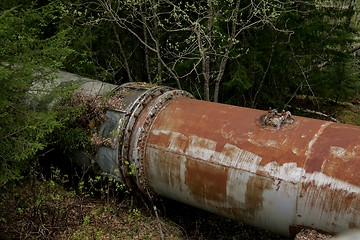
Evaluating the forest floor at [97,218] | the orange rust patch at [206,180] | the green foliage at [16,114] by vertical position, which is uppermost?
the green foliage at [16,114]

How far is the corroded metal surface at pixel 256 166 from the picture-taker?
3.93m

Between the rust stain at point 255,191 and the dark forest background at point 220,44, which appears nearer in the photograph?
the rust stain at point 255,191

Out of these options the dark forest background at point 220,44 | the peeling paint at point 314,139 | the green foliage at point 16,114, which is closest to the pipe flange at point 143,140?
the green foliage at point 16,114

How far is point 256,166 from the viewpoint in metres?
4.35

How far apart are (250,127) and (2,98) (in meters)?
3.01

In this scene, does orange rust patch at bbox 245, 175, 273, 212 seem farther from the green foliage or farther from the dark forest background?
the dark forest background

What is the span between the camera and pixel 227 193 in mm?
4590

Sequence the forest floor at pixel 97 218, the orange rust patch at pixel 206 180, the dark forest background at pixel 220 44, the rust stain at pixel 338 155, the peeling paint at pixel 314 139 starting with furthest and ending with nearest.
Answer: the dark forest background at pixel 220 44 → the forest floor at pixel 97 218 → the orange rust patch at pixel 206 180 → the peeling paint at pixel 314 139 → the rust stain at pixel 338 155

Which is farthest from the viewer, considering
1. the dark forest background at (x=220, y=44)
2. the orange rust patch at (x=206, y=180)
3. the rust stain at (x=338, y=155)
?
the dark forest background at (x=220, y=44)

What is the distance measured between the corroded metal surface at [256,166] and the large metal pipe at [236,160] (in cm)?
1

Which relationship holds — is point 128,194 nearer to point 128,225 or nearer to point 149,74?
point 128,225

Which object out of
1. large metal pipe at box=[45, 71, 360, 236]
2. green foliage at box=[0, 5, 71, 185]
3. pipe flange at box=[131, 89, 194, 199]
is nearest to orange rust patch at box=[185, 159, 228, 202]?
large metal pipe at box=[45, 71, 360, 236]

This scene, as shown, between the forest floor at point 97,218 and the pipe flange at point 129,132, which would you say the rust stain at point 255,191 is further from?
the pipe flange at point 129,132

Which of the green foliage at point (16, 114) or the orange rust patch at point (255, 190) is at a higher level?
the green foliage at point (16, 114)
